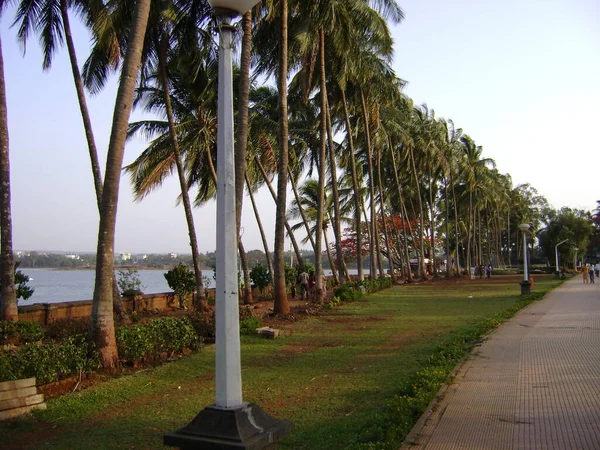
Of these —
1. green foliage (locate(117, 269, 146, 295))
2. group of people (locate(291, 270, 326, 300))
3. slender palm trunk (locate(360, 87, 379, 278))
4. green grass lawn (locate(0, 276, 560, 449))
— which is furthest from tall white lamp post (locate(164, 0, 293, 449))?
slender palm trunk (locate(360, 87, 379, 278))

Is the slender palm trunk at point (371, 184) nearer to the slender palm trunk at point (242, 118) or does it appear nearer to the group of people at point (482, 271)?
the slender palm trunk at point (242, 118)

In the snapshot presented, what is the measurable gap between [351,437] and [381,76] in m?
24.6

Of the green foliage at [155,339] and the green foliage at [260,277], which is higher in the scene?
the green foliage at [260,277]

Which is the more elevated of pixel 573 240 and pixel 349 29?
pixel 349 29

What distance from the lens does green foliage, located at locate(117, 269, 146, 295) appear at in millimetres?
20433

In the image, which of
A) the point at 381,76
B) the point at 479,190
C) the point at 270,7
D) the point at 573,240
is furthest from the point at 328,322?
the point at 573,240

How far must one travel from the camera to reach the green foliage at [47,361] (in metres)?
7.58

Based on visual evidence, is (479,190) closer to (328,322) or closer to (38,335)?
(328,322)

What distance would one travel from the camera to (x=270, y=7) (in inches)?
677

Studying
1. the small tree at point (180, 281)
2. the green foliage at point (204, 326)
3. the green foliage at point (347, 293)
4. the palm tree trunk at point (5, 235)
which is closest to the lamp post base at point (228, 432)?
the green foliage at point (204, 326)

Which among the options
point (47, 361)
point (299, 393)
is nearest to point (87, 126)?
point (47, 361)

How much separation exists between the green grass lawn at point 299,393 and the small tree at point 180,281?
1003 cm


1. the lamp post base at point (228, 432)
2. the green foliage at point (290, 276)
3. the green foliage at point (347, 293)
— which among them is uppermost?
the green foliage at point (290, 276)

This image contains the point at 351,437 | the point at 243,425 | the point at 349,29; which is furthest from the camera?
the point at 349,29
